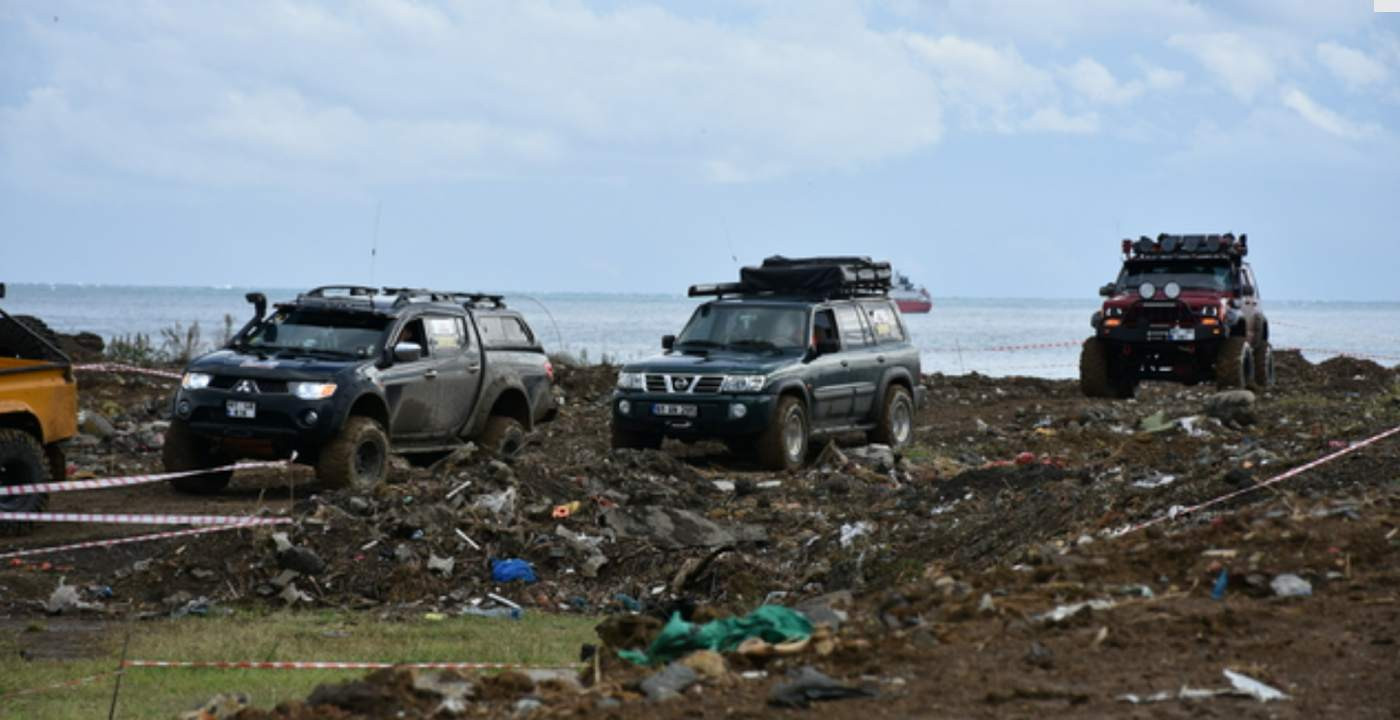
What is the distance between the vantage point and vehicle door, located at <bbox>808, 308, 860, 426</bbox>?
731 inches

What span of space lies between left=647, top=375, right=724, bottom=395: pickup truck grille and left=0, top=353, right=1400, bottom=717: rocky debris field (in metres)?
0.79

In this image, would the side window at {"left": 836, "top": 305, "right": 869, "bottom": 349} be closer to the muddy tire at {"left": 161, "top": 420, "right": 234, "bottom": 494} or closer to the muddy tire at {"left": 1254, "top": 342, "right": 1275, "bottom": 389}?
the muddy tire at {"left": 161, "top": 420, "right": 234, "bottom": 494}

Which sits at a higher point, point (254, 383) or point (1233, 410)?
point (254, 383)

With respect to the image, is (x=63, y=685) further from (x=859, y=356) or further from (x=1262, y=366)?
(x=1262, y=366)

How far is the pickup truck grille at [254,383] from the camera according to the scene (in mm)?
15375

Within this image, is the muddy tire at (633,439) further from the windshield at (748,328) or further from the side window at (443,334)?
the side window at (443,334)

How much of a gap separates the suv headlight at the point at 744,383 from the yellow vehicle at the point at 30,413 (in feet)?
20.5

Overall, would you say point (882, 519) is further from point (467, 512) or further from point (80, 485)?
point (80, 485)

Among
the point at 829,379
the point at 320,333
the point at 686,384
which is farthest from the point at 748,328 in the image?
the point at 320,333

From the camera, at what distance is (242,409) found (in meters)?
15.4

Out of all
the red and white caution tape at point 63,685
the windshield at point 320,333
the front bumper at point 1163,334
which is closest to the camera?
the red and white caution tape at point 63,685

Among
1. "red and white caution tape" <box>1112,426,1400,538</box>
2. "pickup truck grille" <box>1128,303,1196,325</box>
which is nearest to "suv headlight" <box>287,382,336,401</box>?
"red and white caution tape" <box>1112,426,1400,538</box>

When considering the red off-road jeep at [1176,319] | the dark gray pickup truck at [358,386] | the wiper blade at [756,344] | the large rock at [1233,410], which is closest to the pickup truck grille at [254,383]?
the dark gray pickup truck at [358,386]

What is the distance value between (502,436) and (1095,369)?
1291cm
